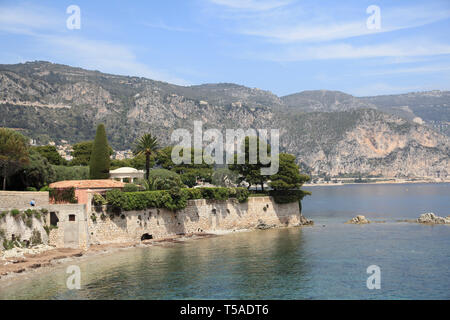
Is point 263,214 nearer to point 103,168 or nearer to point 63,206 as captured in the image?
point 103,168

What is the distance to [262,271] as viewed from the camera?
136ft

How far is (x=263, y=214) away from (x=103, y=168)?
2391cm

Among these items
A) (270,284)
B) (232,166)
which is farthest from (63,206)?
(232,166)

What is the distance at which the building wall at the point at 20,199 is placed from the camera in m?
42.1

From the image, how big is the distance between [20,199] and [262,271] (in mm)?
22274

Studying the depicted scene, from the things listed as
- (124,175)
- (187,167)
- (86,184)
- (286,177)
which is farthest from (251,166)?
(86,184)

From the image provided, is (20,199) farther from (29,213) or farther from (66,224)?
(66,224)

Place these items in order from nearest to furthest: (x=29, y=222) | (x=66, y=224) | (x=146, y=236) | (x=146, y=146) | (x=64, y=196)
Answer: (x=29, y=222)
(x=66, y=224)
(x=64, y=196)
(x=146, y=236)
(x=146, y=146)

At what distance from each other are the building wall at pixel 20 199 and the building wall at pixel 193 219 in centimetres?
484

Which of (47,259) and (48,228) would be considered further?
(48,228)

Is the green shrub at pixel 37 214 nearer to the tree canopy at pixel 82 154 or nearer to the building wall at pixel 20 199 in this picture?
the building wall at pixel 20 199

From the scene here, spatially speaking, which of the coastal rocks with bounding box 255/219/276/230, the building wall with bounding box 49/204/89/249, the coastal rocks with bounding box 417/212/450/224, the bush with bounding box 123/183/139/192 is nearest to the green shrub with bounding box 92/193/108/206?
the building wall with bounding box 49/204/89/249

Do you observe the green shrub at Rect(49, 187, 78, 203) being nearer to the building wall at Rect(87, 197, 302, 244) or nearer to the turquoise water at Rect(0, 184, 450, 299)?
the building wall at Rect(87, 197, 302, 244)

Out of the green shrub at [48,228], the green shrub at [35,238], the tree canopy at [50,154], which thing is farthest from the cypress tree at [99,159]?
the tree canopy at [50,154]
